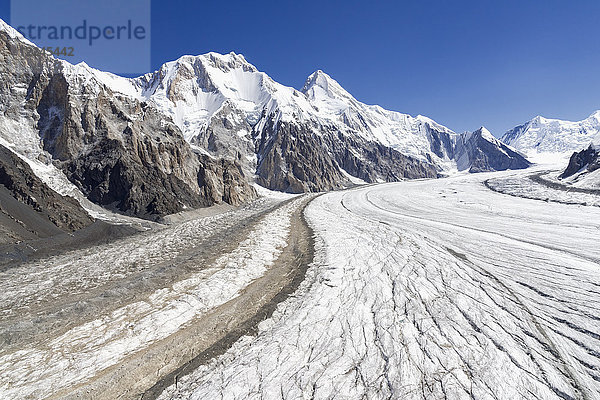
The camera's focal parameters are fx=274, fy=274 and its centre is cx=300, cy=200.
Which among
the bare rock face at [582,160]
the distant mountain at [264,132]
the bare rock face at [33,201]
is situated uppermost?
the distant mountain at [264,132]

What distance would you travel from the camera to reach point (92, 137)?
6006 cm

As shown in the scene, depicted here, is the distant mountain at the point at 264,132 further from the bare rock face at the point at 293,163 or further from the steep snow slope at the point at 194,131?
the steep snow slope at the point at 194,131

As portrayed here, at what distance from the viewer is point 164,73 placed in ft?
636

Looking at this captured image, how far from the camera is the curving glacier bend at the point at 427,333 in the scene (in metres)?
4.11

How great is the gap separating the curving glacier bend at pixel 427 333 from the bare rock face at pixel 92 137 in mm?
48697

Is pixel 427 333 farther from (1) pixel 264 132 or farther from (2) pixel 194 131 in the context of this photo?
(2) pixel 194 131

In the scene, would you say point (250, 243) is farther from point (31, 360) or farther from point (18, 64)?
point (18, 64)

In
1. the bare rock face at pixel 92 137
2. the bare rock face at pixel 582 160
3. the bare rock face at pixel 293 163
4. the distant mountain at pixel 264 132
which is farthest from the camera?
the distant mountain at pixel 264 132

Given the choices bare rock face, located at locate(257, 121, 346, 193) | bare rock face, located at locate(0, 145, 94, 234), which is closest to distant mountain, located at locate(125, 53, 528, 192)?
bare rock face, located at locate(257, 121, 346, 193)

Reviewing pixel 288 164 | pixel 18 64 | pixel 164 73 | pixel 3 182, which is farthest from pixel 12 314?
pixel 164 73

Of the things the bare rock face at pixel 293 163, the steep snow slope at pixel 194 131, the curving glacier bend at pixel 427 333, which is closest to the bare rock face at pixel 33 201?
the steep snow slope at pixel 194 131

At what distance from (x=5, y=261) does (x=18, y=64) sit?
70630 millimetres

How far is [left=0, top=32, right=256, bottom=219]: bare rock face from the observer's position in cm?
5206

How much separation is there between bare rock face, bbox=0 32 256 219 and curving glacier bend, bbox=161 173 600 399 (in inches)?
1917
